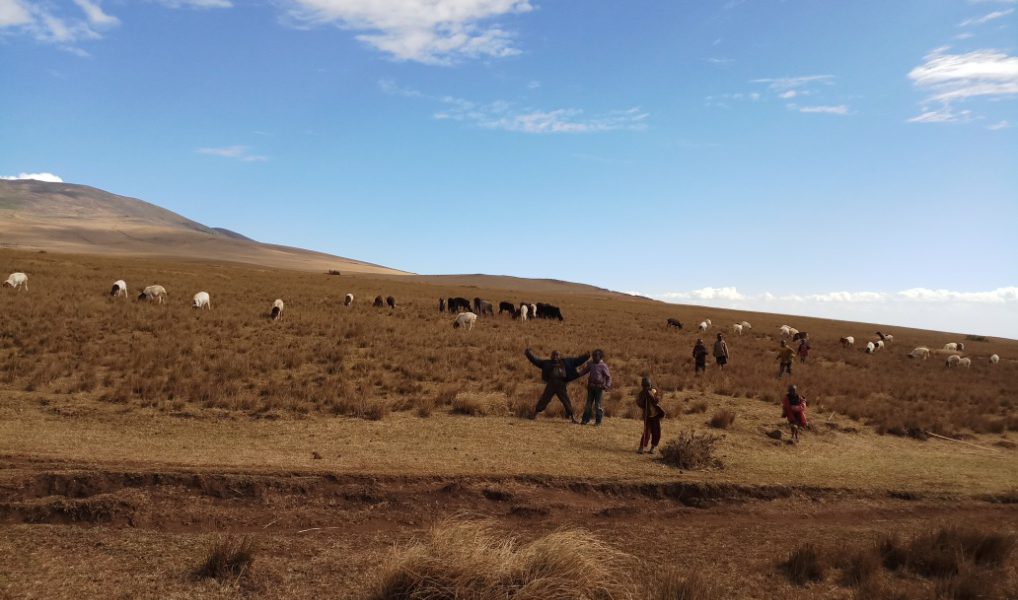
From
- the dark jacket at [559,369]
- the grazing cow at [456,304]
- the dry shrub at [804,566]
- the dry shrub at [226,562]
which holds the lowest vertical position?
the dry shrub at [226,562]

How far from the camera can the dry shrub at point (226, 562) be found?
5.84m

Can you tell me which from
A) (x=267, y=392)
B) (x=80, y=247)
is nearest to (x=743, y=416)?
(x=267, y=392)

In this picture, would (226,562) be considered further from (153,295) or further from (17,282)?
(17,282)

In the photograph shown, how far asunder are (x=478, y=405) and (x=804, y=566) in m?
9.13

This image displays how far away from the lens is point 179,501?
791 cm

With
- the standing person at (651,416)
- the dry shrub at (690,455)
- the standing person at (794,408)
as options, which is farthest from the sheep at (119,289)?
the standing person at (794,408)

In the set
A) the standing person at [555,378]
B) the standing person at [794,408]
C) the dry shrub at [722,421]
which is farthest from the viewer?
the dry shrub at [722,421]

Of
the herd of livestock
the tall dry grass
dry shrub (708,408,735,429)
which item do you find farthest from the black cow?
dry shrub (708,408,735,429)

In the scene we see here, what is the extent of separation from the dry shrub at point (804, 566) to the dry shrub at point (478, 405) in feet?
28.1

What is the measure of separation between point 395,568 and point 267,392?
1069 cm

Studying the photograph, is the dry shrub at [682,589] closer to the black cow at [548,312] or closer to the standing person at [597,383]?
the standing person at [597,383]

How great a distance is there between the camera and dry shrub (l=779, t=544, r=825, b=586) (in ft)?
22.4

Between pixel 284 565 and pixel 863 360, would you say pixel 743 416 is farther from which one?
pixel 863 360

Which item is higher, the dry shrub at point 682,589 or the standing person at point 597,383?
the standing person at point 597,383
